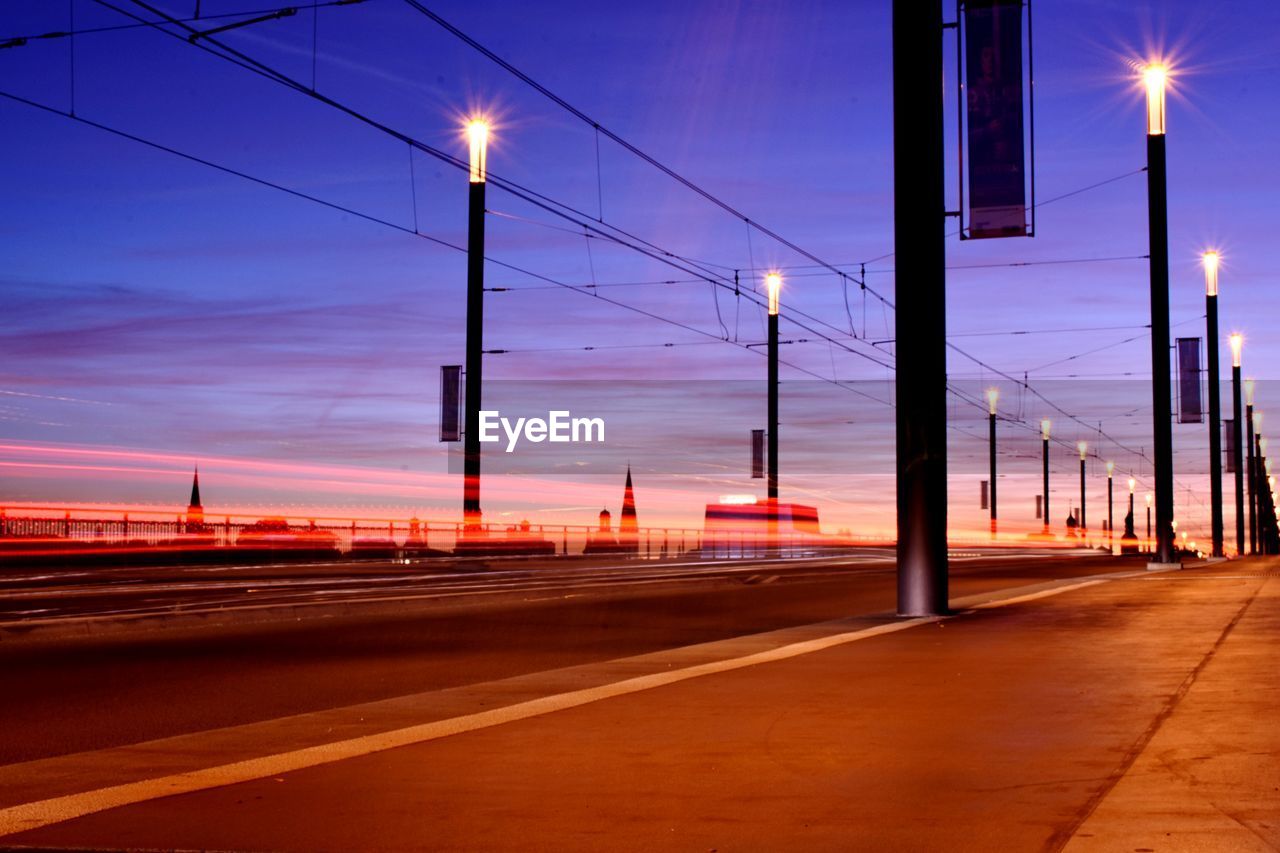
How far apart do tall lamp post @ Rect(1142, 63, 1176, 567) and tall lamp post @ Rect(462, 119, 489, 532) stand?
1751 centimetres

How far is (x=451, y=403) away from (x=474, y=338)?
6262mm

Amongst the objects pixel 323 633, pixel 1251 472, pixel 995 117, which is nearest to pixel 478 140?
pixel 995 117

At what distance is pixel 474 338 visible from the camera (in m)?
30.7

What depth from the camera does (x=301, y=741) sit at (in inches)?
355

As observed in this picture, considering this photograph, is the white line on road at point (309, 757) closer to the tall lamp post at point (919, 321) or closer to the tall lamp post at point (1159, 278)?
the tall lamp post at point (919, 321)

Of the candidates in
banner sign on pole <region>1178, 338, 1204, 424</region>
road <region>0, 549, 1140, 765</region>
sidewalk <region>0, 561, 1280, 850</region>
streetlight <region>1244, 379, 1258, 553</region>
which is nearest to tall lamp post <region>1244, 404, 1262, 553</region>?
streetlight <region>1244, 379, 1258, 553</region>

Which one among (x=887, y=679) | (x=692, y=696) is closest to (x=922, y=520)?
(x=887, y=679)

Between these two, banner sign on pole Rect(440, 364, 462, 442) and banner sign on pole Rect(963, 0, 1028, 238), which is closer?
banner sign on pole Rect(963, 0, 1028, 238)

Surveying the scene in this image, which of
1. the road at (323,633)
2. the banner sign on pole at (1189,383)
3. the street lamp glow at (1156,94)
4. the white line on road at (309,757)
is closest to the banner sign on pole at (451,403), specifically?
the road at (323,633)

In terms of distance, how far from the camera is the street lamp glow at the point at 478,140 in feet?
105

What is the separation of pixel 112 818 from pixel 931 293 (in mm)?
13393

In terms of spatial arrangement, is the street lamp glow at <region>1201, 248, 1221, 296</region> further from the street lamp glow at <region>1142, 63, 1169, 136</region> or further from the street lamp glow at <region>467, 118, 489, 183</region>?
the street lamp glow at <region>467, 118, 489, 183</region>

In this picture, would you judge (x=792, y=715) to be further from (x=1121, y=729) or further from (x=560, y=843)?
(x=560, y=843)

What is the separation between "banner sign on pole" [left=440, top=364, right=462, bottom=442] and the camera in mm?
35938
